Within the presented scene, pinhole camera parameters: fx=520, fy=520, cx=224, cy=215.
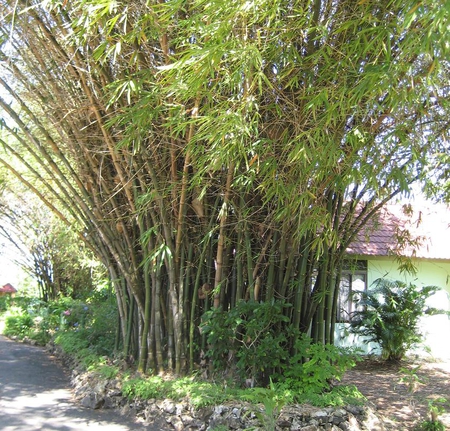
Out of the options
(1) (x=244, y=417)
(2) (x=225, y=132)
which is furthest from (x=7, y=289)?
(2) (x=225, y=132)

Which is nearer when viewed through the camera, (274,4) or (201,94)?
(274,4)

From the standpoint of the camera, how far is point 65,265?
12.4 m

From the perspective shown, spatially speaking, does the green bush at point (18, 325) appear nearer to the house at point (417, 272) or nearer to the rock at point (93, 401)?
the rock at point (93, 401)

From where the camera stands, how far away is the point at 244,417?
4.04m

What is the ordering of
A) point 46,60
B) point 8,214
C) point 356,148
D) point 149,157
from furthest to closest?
point 8,214 < point 46,60 < point 149,157 < point 356,148

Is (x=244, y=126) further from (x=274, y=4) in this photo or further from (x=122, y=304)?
(x=122, y=304)

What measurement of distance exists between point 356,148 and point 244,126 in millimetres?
845

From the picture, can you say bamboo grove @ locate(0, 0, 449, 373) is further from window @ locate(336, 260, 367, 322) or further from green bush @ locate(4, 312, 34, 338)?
green bush @ locate(4, 312, 34, 338)

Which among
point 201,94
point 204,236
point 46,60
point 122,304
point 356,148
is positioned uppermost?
point 46,60

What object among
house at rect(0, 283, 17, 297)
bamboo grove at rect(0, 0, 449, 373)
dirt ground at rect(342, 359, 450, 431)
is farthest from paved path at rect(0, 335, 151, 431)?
house at rect(0, 283, 17, 297)

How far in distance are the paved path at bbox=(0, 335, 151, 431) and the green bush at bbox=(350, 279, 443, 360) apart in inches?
183

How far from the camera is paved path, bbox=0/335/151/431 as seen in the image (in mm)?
4648

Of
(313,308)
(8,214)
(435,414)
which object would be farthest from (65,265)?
(435,414)

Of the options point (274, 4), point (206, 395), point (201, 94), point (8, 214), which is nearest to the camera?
point (274, 4)
